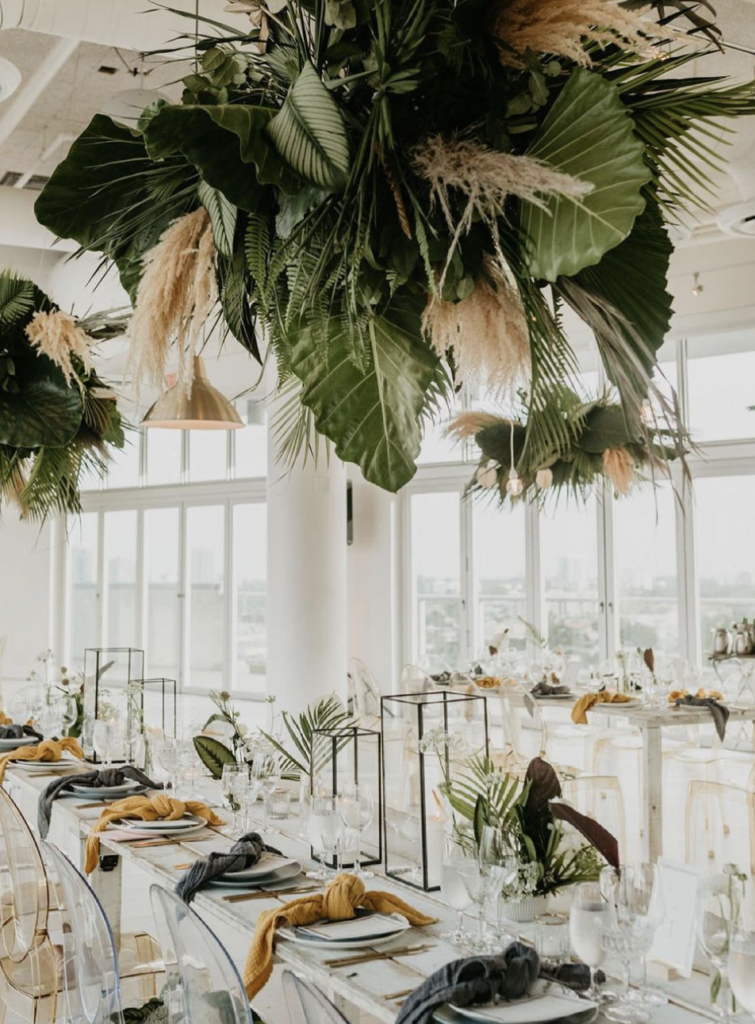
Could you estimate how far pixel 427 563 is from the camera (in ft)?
36.8

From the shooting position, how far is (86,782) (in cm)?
384

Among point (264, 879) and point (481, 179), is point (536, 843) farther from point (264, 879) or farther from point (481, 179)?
point (481, 179)

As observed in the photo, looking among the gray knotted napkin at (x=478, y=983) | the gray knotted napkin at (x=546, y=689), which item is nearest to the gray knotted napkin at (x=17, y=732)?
the gray knotted napkin at (x=546, y=689)

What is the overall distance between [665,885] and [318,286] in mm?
1264

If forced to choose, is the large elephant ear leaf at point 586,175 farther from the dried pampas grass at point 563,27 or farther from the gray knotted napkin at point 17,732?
the gray knotted napkin at point 17,732

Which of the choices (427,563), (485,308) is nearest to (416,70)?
(485,308)

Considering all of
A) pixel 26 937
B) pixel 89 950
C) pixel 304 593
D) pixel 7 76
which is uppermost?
pixel 7 76

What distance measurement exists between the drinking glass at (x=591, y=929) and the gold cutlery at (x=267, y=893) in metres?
0.87

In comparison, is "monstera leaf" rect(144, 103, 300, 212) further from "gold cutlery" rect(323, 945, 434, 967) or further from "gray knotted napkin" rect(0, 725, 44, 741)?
"gray knotted napkin" rect(0, 725, 44, 741)

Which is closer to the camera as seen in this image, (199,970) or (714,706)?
(199,970)

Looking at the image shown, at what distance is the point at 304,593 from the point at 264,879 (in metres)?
4.40

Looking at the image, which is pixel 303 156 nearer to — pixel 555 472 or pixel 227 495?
pixel 555 472

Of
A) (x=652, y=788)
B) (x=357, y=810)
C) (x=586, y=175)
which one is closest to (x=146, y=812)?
(x=357, y=810)

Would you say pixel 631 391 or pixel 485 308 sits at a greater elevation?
pixel 485 308
